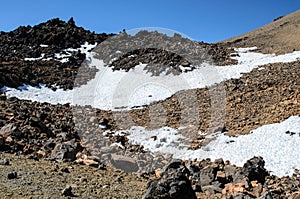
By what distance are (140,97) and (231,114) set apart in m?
8.71

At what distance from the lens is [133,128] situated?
16.5 metres

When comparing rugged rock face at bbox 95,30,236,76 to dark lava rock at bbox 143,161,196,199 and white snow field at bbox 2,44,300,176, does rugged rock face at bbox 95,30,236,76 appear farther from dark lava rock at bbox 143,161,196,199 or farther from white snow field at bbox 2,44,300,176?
dark lava rock at bbox 143,161,196,199

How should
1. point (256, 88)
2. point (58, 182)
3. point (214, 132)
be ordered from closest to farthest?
point (58, 182) < point (214, 132) < point (256, 88)

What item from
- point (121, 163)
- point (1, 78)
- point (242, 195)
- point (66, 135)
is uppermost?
point (1, 78)

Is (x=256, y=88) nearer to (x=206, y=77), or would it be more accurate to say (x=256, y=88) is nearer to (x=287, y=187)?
(x=206, y=77)

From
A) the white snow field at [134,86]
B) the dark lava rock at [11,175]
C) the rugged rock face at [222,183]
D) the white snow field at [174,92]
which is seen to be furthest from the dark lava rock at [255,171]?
the white snow field at [134,86]

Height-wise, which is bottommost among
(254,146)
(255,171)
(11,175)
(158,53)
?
(11,175)

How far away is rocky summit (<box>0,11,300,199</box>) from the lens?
7.55 metres

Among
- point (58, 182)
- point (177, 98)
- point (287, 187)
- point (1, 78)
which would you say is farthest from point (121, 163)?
point (1, 78)

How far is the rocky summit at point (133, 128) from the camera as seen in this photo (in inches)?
297

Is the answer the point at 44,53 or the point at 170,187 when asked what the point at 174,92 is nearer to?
the point at 170,187

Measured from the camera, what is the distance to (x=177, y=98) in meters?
20.7

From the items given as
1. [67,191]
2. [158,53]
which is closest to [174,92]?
[158,53]

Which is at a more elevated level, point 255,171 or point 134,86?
point 134,86
